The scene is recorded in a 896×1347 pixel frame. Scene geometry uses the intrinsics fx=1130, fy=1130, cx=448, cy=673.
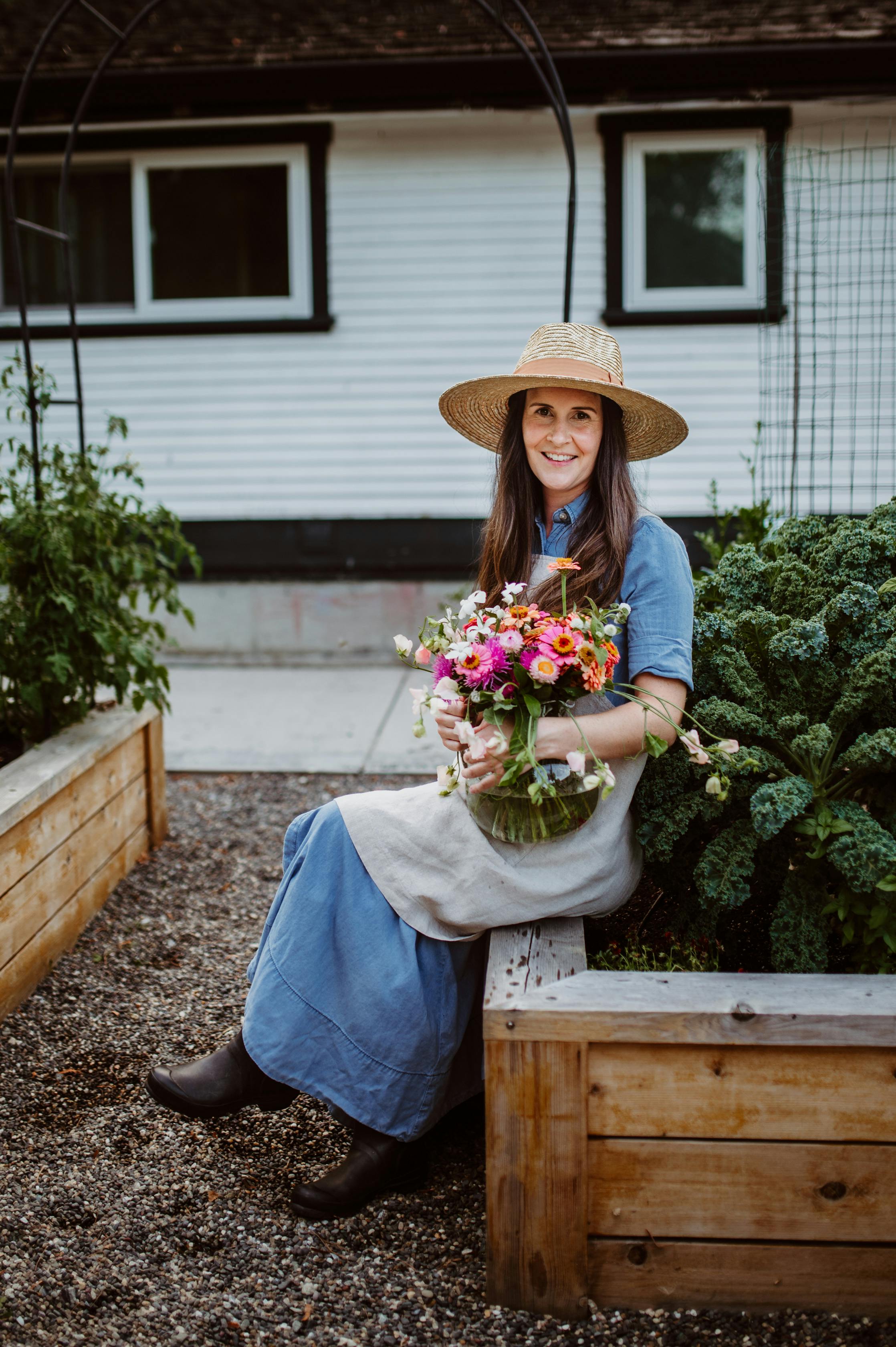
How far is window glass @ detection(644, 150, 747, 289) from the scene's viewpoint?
22.1 ft

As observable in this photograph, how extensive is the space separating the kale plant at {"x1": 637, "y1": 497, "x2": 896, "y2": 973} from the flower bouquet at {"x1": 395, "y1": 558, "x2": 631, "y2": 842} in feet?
0.75

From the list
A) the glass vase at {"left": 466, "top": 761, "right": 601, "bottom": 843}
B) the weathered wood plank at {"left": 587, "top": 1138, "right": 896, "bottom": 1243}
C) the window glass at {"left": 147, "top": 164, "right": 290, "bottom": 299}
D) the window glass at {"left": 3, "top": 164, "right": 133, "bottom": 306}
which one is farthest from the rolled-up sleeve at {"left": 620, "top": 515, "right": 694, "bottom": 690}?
the window glass at {"left": 3, "top": 164, "right": 133, "bottom": 306}

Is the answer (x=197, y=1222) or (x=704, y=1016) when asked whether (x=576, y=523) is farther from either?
(x=197, y=1222)

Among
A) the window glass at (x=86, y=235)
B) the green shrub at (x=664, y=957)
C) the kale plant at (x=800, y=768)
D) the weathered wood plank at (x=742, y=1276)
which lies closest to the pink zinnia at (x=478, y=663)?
the kale plant at (x=800, y=768)

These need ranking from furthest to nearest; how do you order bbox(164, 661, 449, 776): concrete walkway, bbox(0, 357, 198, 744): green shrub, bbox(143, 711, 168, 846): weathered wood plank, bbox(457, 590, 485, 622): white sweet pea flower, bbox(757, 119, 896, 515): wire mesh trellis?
1. bbox(757, 119, 896, 515): wire mesh trellis
2. bbox(164, 661, 449, 776): concrete walkway
3. bbox(143, 711, 168, 846): weathered wood plank
4. bbox(0, 357, 198, 744): green shrub
5. bbox(457, 590, 485, 622): white sweet pea flower

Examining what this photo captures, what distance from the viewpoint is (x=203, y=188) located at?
707cm

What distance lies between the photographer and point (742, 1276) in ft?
5.71

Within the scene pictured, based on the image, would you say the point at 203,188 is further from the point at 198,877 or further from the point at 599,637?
the point at 599,637

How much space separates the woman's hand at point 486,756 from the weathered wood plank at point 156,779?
6.91ft

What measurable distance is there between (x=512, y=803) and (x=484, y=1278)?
77 centimetres

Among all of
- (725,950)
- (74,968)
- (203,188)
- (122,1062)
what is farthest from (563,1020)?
(203,188)

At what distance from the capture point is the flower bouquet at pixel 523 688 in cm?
177

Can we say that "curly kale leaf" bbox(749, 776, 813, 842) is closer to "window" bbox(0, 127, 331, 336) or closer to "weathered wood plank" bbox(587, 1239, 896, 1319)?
"weathered wood plank" bbox(587, 1239, 896, 1319)

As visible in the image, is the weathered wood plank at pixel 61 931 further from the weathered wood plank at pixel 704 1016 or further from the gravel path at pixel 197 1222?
the weathered wood plank at pixel 704 1016
